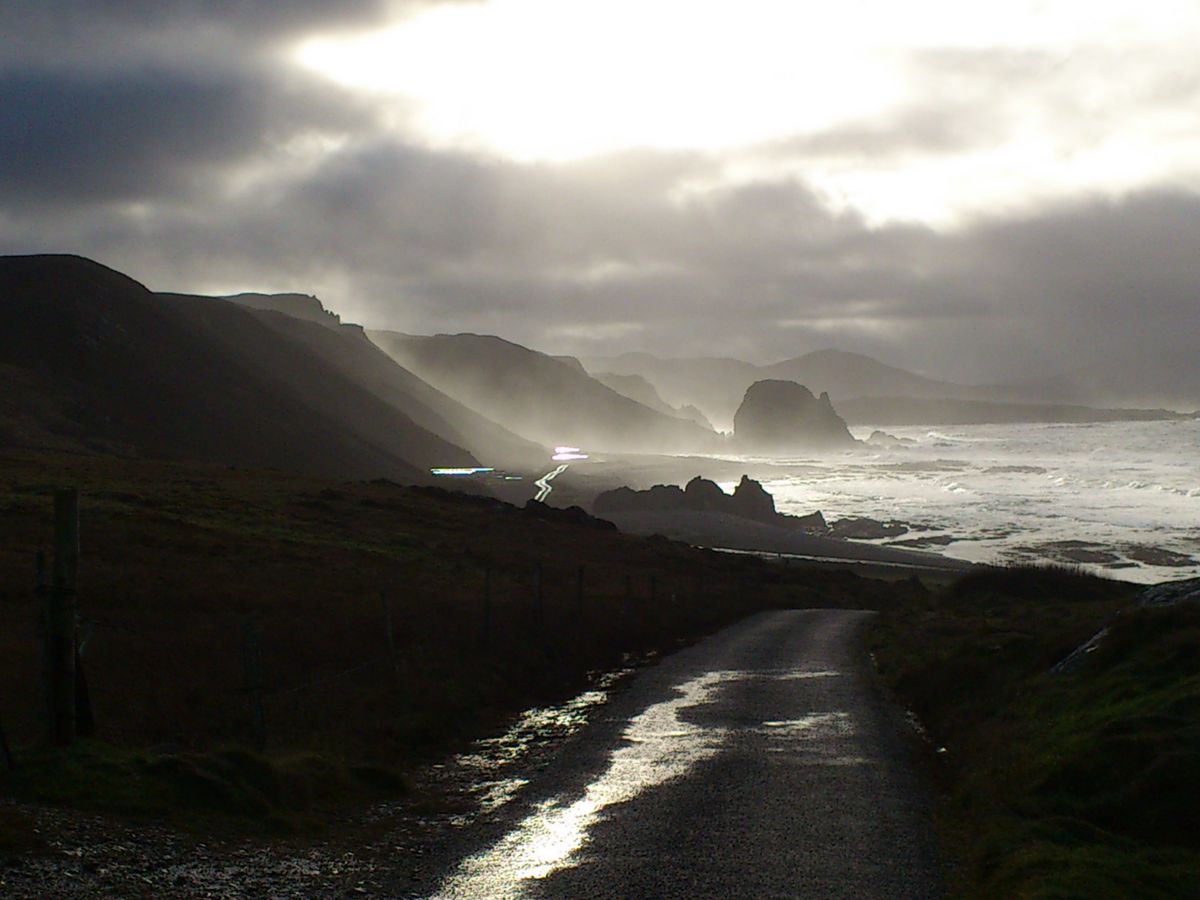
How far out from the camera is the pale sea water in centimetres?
8294

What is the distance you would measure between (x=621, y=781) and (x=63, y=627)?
722 cm

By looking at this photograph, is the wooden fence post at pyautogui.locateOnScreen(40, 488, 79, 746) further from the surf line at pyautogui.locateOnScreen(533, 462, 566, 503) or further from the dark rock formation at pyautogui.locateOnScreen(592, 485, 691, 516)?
the dark rock formation at pyautogui.locateOnScreen(592, 485, 691, 516)

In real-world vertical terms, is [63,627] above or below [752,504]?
above

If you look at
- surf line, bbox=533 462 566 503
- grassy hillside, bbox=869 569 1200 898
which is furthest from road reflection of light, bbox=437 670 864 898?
surf line, bbox=533 462 566 503

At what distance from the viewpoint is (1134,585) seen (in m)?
54.8

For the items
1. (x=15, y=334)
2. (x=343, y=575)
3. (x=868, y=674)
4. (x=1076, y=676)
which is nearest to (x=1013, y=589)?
(x=868, y=674)

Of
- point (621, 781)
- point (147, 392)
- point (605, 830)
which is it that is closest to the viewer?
point (605, 830)

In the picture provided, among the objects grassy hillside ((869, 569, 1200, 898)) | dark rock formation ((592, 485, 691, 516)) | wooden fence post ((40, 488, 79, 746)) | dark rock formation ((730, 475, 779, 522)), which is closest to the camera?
grassy hillside ((869, 569, 1200, 898))

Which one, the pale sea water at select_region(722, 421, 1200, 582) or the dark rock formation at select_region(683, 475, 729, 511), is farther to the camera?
the dark rock formation at select_region(683, 475, 729, 511)

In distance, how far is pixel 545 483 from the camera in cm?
15250

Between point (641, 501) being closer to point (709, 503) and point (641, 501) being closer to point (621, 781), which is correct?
point (709, 503)

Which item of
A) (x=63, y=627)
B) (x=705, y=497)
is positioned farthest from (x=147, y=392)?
(x=63, y=627)

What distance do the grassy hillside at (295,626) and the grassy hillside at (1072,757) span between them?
25.5ft

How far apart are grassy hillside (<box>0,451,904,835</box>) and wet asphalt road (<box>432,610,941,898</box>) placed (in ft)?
8.83
